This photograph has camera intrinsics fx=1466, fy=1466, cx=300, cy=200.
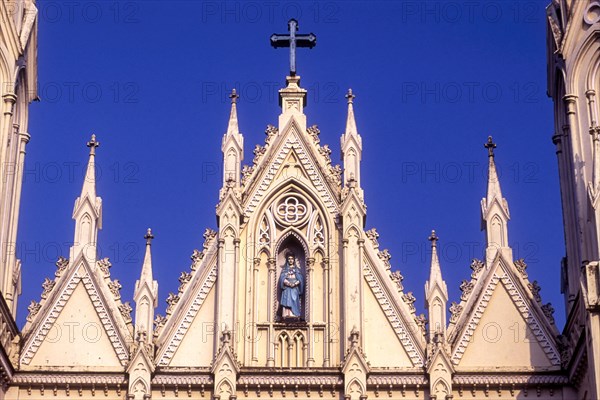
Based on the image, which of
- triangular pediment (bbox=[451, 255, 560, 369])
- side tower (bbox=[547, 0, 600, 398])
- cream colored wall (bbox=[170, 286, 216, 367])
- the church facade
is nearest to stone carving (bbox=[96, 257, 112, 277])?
the church facade

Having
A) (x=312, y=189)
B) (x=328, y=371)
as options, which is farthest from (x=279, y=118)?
(x=328, y=371)

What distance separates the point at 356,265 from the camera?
23.1m

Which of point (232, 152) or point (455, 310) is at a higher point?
point (232, 152)

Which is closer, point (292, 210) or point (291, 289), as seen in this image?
point (291, 289)

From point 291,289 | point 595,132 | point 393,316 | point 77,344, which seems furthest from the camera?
point 291,289

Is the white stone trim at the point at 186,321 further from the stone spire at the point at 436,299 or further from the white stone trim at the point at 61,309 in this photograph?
the stone spire at the point at 436,299

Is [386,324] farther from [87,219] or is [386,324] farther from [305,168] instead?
[87,219]

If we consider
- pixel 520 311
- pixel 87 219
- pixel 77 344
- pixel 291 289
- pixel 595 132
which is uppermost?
pixel 595 132

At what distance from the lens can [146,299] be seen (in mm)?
22828

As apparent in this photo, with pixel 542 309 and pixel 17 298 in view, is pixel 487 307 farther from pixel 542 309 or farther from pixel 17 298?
pixel 17 298

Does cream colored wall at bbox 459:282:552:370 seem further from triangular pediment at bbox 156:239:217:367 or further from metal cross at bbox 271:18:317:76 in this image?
metal cross at bbox 271:18:317:76

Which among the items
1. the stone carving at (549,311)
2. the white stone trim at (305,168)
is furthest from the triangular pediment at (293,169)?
the stone carving at (549,311)

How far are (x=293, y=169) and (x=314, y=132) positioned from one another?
0.77 metres

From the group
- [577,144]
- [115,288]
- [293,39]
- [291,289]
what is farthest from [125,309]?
[577,144]
